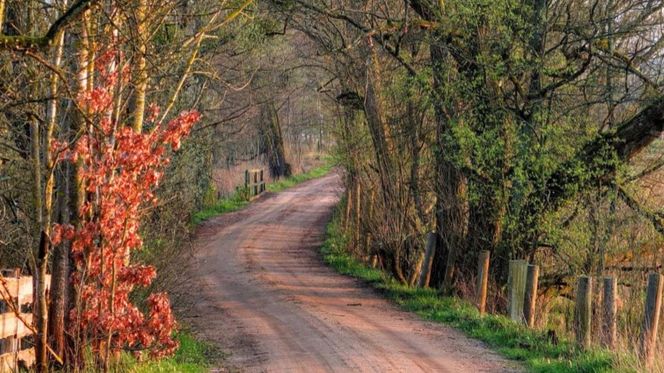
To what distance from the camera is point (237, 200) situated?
41844mm

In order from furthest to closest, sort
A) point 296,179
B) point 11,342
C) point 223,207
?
1. point 296,179
2. point 223,207
3. point 11,342

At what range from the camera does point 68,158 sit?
9.71 metres

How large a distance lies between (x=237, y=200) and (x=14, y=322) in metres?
31.7

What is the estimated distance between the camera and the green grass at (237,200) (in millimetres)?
36812

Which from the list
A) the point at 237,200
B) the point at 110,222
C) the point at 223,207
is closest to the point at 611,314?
the point at 110,222

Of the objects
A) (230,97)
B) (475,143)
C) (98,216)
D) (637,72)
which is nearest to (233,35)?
(475,143)

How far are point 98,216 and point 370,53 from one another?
1172 centimetres

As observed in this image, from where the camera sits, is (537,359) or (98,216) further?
(537,359)

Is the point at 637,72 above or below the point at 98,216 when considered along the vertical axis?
above

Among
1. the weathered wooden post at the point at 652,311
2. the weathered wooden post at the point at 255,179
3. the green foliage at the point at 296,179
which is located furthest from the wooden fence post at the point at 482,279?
the green foliage at the point at 296,179

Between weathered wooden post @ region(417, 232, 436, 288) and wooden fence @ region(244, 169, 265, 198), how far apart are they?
77.5ft

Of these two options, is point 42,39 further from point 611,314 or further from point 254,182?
point 254,182

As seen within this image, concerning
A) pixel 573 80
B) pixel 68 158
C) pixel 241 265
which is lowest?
pixel 241 265

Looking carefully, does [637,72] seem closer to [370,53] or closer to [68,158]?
[370,53]
